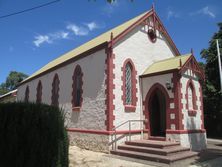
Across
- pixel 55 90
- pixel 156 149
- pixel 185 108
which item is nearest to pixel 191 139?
pixel 185 108

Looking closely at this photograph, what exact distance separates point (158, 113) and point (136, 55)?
4.32 m

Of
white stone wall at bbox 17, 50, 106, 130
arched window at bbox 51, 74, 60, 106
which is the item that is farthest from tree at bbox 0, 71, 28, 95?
white stone wall at bbox 17, 50, 106, 130

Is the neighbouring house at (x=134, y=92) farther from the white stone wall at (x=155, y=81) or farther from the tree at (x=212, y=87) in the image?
the tree at (x=212, y=87)

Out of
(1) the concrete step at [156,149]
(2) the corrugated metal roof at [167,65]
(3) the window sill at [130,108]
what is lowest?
(1) the concrete step at [156,149]

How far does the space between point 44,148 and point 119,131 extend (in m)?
7.51

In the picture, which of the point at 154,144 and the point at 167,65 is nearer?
the point at 154,144

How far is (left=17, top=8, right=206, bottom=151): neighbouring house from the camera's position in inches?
566

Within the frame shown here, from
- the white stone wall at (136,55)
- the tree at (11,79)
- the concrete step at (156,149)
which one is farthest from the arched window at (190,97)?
the tree at (11,79)

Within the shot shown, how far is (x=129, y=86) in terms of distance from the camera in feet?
52.3

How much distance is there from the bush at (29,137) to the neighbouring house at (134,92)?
6.69m

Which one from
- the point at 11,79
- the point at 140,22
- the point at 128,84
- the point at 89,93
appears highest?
the point at 11,79

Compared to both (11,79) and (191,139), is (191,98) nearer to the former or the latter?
(191,139)

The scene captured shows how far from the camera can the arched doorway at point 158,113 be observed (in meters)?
16.6

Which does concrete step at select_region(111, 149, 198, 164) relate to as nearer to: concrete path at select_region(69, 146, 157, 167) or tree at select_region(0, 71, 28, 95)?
concrete path at select_region(69, 146, 157, 167)
